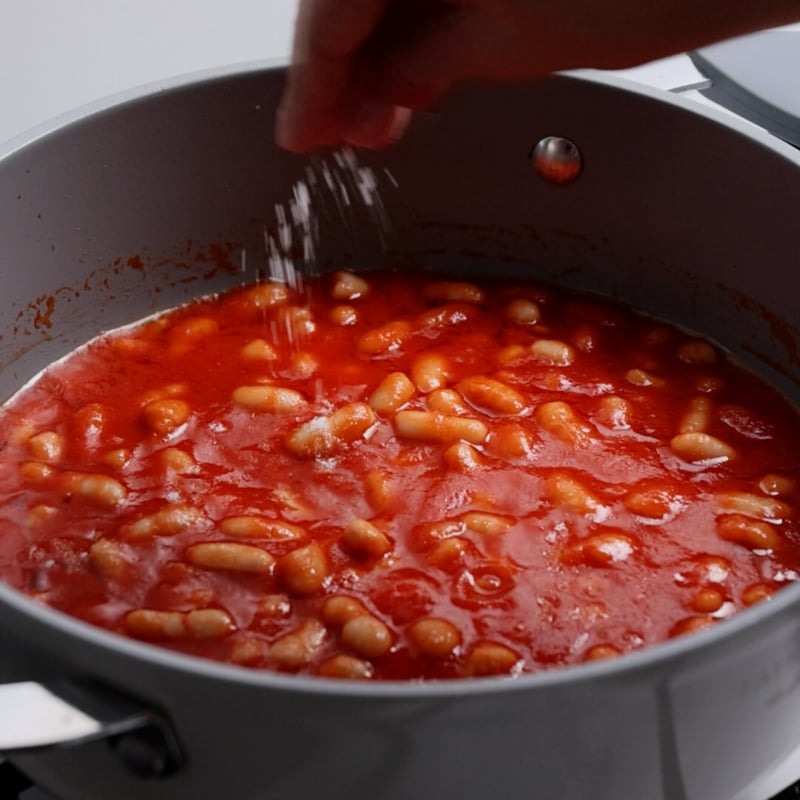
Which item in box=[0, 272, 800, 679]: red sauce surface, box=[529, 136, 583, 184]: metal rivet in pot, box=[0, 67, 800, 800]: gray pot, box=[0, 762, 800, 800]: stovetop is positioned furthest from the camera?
box=[529, 136, 583, 184]: metal rivet in pot

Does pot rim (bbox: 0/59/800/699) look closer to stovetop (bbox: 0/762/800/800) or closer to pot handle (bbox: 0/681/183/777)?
pot handle (bbox: 0/681/183/777)

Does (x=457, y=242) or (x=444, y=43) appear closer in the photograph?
(x=444, y=43)

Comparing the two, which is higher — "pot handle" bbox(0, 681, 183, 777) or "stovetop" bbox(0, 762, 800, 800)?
"pot handle" bbox(0, 681, 183, 777)

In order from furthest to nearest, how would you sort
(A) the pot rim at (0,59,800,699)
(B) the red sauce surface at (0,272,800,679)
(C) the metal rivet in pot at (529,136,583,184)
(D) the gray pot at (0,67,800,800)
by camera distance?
(C) the metal rivet in pot at (529,136,583,184) → (B) the red sauce surface at (0,272,800,679) → (D) the gray pot at (0,67,800,800) → (A) the pot rim at (0,59,800,699)

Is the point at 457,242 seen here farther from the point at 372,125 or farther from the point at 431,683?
the point at 431,683

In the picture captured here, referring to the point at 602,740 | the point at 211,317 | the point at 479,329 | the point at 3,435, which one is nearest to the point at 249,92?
the point at 211,317

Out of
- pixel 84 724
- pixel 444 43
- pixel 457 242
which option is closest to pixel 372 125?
pixel 444 43

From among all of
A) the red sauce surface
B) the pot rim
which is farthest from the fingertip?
the pot rim
